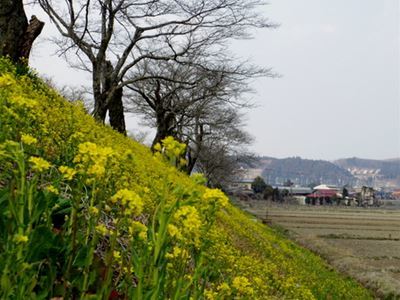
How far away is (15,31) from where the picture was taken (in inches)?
431

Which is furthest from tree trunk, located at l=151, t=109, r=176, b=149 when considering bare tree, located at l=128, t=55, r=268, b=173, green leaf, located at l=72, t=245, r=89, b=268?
green leaf, located at l=72, t=245, r=89, b=268

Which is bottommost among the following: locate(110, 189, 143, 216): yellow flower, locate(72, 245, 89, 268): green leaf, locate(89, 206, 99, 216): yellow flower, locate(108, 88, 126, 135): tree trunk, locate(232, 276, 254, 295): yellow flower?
locate(232, 276, 254, 295): yellow flower

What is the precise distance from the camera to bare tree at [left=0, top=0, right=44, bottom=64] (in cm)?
1066

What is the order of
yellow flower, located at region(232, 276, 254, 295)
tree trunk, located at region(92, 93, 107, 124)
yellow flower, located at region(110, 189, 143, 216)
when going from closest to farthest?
yellow flower, located at region(110, 189, 143, 216)
yellow flower, located at region(232, 276, 254, 295)
tree trunk, located at region(92, 93, 107, 124)

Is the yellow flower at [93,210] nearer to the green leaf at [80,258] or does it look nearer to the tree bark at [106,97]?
the green leaf at [80,258]

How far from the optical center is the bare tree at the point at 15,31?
10656mm

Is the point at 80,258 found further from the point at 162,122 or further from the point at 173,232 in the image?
the point at 162,122

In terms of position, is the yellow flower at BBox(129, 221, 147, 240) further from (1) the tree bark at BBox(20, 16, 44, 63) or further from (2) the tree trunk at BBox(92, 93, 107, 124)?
(2) the tree trunk at BBox(92, 93, 107, 124)

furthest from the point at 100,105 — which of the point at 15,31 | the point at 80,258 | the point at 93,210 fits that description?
the point at 93,210

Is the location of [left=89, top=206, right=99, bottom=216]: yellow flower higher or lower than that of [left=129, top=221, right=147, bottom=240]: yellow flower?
higher

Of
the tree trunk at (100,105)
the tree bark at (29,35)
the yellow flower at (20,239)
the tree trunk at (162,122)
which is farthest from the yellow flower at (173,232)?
the tree trunk at (162,122)

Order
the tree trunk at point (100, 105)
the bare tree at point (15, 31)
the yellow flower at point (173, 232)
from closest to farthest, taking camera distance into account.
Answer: the yellow flower at point (173, 232), the bare tree at point (15, 31), the tree trunk at point (100, 105)

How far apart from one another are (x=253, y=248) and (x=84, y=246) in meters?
8.38

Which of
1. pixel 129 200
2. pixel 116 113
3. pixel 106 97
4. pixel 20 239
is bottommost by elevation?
pixel 20 239
